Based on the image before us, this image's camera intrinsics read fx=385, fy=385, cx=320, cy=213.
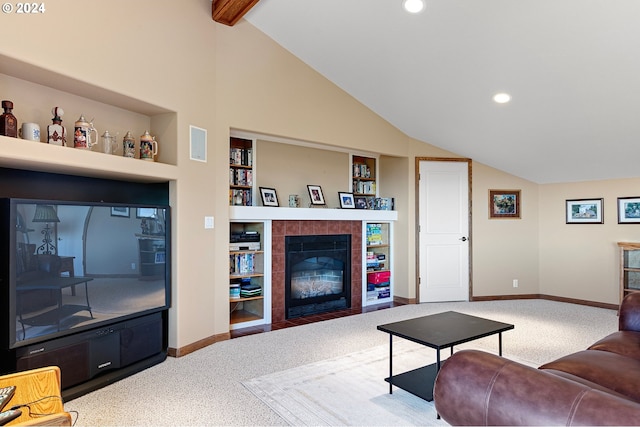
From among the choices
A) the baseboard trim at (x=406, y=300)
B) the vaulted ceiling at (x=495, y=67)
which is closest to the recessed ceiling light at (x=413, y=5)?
the vaulted ceiling at (x=495, y=67)

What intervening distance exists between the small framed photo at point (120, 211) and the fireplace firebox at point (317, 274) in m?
2.02

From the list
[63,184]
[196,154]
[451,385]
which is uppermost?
[196,154]

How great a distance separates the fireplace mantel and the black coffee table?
6.88ft

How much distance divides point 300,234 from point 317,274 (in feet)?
2.11

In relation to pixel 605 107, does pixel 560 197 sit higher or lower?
lower

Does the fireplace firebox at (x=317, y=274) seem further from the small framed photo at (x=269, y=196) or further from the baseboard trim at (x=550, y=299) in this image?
the baseboard trim at (x=550, y=299)

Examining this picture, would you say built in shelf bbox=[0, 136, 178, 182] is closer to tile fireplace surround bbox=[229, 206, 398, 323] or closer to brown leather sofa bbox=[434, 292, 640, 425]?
tile fireplace surround bbox=[229, 206, 398, 323]

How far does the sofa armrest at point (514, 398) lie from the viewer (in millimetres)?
1004

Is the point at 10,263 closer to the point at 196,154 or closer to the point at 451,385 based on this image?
the point at 196,154

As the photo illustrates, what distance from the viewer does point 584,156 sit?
15.5ft

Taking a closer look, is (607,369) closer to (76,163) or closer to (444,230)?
(76,163)

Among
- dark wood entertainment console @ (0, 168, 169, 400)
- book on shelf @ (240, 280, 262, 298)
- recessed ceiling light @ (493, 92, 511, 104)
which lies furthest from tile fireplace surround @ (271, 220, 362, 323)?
recessed ceiling light @ (493, 92, 511, 104)

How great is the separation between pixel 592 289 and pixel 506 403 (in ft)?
17.6

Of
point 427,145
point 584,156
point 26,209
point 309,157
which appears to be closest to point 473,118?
point 427,145
